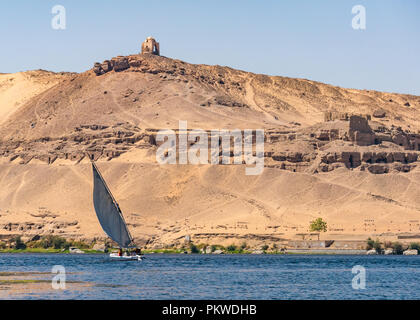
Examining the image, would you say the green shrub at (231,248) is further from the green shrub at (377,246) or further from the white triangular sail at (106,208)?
the white triangular sail at (106,208)

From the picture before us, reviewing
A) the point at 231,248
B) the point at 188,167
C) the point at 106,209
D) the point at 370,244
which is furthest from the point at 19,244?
the point at 106,209

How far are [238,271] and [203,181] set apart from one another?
62.1m

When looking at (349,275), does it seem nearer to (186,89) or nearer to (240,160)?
(240,160)

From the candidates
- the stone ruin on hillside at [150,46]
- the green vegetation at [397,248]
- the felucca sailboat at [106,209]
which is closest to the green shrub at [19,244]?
the felucca sailboat at [106,209]

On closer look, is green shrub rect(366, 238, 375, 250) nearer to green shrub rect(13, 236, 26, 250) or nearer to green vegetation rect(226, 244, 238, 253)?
green vegetation rect(226, 244, 238, 253)

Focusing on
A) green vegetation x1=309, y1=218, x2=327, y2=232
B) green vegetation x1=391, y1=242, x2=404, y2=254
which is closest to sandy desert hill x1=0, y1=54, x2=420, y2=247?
green vegetation x1=309, y1=218, x2=327, y2=232

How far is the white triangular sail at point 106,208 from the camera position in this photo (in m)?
67.9

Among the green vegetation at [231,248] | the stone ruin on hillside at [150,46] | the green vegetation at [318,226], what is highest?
the stone ruin on hillside at [150,46]

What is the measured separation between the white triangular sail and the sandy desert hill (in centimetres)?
3619

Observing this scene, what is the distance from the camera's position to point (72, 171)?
5271 inches

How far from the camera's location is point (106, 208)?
6925 centimetres

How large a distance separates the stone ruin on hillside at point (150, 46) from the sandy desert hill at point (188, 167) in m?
2.79

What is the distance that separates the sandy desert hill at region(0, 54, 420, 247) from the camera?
11400 centimetres
